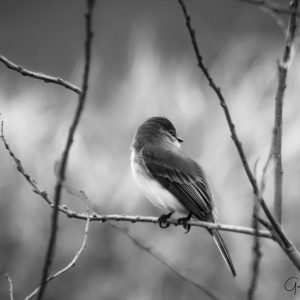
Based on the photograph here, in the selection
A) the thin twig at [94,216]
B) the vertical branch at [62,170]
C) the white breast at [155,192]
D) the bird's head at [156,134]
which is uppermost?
the bird's head at [156,134]

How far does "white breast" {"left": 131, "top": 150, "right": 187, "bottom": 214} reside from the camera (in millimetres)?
2943

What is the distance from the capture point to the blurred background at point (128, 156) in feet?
15.0

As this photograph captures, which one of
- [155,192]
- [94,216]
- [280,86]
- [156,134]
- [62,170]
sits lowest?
[62,170]

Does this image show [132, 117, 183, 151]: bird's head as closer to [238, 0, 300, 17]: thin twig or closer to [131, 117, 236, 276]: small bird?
[131, 117, 236, 276]: small bird

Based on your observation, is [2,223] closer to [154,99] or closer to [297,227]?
[154,99]

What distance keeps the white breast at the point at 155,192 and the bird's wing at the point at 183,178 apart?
2 cm

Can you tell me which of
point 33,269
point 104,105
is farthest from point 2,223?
point 104,105

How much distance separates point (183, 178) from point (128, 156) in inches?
89.1

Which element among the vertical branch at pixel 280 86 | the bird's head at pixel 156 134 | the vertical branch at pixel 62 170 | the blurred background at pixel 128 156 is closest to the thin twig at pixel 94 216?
the vertical branch at pixel 280 86

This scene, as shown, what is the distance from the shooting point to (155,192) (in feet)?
9.79

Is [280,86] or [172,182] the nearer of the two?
[280,86]

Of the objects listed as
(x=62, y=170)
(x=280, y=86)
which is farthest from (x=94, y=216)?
(x=62, y=170)

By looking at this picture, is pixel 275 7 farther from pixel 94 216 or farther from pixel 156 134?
pixel 156 134

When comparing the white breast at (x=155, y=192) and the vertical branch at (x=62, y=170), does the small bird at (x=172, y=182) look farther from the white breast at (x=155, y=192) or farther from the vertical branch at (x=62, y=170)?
the vertical branch at (x=62, y=170)
